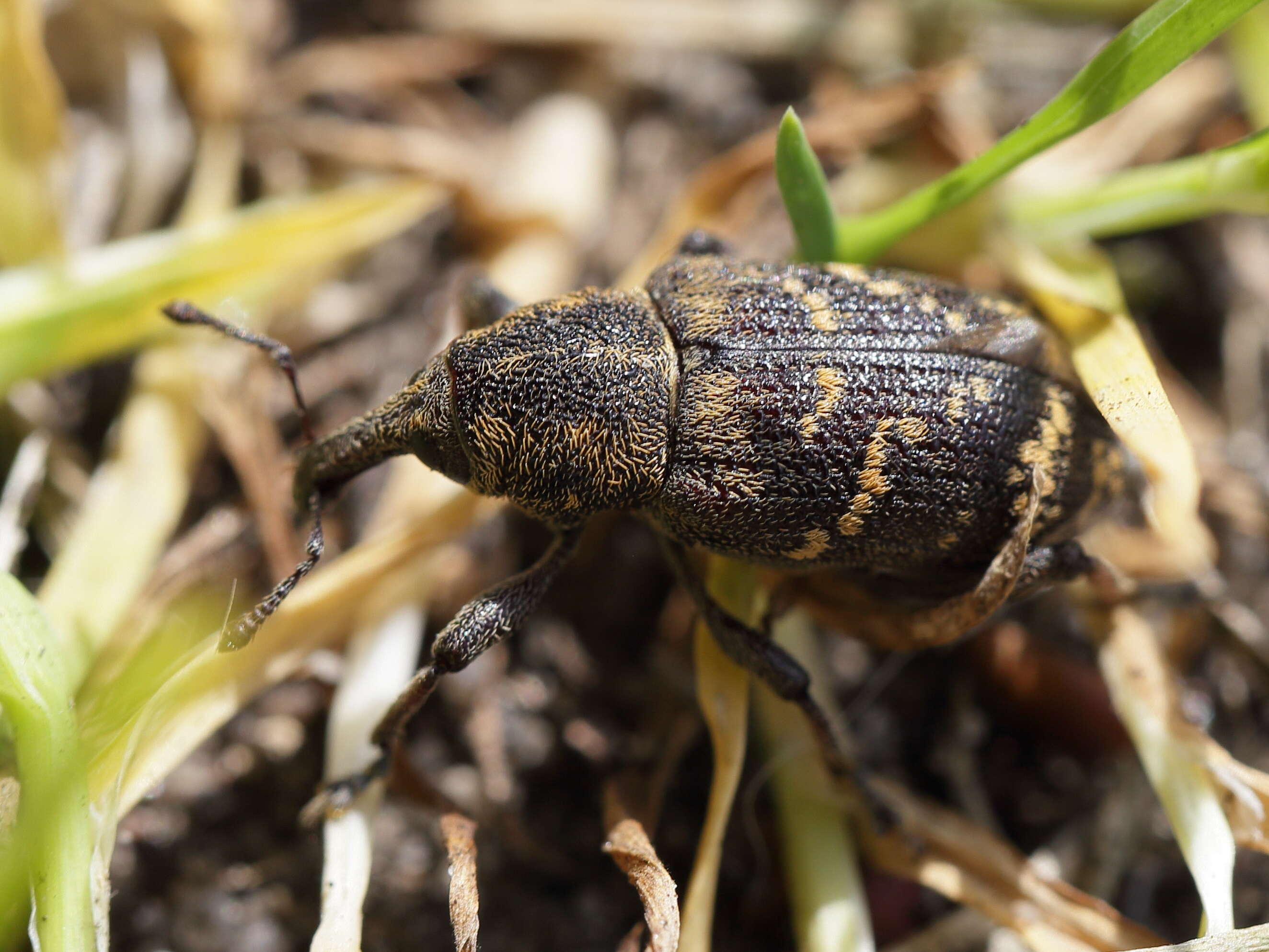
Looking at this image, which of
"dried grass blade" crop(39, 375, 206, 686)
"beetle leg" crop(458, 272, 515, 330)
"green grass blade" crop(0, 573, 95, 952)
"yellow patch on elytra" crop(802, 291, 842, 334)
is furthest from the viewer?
"beetle leg" crop(458, 272, 515, 330)

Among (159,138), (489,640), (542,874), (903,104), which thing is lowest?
(542,874)

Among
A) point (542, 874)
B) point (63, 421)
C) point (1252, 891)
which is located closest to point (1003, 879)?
point (1252, 891)

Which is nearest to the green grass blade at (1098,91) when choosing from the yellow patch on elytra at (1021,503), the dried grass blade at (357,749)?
the yellow patch on elytra at (1021,503)

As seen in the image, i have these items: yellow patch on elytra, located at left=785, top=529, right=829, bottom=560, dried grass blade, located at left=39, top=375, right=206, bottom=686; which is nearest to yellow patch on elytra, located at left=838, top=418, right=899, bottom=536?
yellow patch on elytra, located at left=785, top=529, right=829, bottom=560

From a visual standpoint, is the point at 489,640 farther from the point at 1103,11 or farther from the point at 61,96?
the point at 1103,11

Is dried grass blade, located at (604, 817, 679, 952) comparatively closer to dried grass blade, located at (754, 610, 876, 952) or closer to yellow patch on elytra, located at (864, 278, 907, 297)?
dried grass blade, located at (754, 610, 876, 952)

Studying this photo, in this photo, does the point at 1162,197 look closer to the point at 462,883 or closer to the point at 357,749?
the point at 462,883

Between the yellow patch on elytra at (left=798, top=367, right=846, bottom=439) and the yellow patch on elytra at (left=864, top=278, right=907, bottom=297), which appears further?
the yellow patch on elytra at (left=864, top=278, right=907, bottom=297)

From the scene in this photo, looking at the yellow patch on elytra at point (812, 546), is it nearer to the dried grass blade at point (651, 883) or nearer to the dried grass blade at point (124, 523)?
the dried grass blade at point (651, 883)
